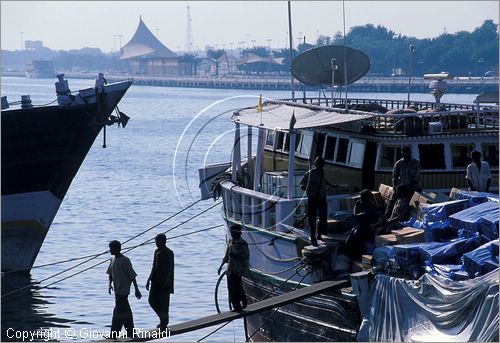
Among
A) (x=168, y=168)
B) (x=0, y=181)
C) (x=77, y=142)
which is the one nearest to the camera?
(x=0, y=181)

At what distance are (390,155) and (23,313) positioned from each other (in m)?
11.8

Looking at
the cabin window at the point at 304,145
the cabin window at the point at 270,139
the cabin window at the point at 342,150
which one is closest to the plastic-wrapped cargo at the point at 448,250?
the cabin window at the point at 342,150

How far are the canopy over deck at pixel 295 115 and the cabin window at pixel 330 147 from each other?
0.78 m

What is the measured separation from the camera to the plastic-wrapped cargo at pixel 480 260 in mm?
18875

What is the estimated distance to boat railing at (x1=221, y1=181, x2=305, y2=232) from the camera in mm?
23000

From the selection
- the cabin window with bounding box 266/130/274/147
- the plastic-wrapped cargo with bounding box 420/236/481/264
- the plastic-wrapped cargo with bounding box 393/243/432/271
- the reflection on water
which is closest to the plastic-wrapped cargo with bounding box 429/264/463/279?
the plastic-wrapped cargo with bounding box 420/236/481/264

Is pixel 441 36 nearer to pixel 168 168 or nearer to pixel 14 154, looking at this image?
pixel 168 168

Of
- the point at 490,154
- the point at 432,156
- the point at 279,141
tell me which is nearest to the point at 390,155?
the point at 432,156

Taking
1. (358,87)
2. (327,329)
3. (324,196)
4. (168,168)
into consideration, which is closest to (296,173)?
(324,196)

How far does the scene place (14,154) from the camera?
108 feet

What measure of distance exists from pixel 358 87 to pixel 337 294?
6299 inches

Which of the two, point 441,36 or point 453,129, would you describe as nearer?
point 453,129

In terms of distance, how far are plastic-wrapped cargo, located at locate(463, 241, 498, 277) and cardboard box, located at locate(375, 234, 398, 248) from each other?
74.9 inches

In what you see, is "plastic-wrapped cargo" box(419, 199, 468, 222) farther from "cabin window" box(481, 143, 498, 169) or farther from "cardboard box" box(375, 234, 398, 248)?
"cabin window" box(481, 143, 498, 169)
